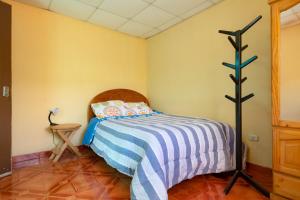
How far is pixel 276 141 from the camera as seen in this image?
1.51 meters

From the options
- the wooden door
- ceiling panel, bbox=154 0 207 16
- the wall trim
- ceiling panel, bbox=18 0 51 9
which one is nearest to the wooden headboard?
the wall trim

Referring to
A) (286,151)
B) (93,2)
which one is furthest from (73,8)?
(286,151)

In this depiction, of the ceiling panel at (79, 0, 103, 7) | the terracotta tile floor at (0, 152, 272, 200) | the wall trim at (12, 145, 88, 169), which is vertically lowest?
the terracotta tile floor at (0, 152, 272, 200)

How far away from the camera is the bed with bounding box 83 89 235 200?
1434 mm

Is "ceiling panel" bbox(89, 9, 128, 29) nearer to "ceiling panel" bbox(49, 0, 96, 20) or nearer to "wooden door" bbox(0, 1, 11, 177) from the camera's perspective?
"ceiling panel" bbox(49, 0, 96, 20)

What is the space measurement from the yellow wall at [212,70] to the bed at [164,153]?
1.36ft

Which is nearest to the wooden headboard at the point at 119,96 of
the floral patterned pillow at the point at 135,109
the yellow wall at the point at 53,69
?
the yellow wall at the point at 53,69

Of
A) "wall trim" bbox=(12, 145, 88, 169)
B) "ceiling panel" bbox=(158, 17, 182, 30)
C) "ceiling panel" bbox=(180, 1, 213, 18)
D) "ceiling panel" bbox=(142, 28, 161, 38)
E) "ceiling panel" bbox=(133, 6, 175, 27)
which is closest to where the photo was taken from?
"wall trim" bbox=(12, 145, 88, 169)

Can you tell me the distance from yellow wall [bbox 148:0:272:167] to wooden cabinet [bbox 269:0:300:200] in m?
0.59

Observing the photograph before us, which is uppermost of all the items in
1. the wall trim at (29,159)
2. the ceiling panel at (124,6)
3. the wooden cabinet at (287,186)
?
the ceiling panel at (124,6)

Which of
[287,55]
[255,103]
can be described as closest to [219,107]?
[255,103]

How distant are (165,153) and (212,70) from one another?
5.69 ft

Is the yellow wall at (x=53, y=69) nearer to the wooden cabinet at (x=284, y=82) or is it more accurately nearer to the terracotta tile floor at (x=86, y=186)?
the terracotta tile floor at (x=86, y=186)

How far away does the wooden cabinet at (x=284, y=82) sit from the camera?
1464mm
